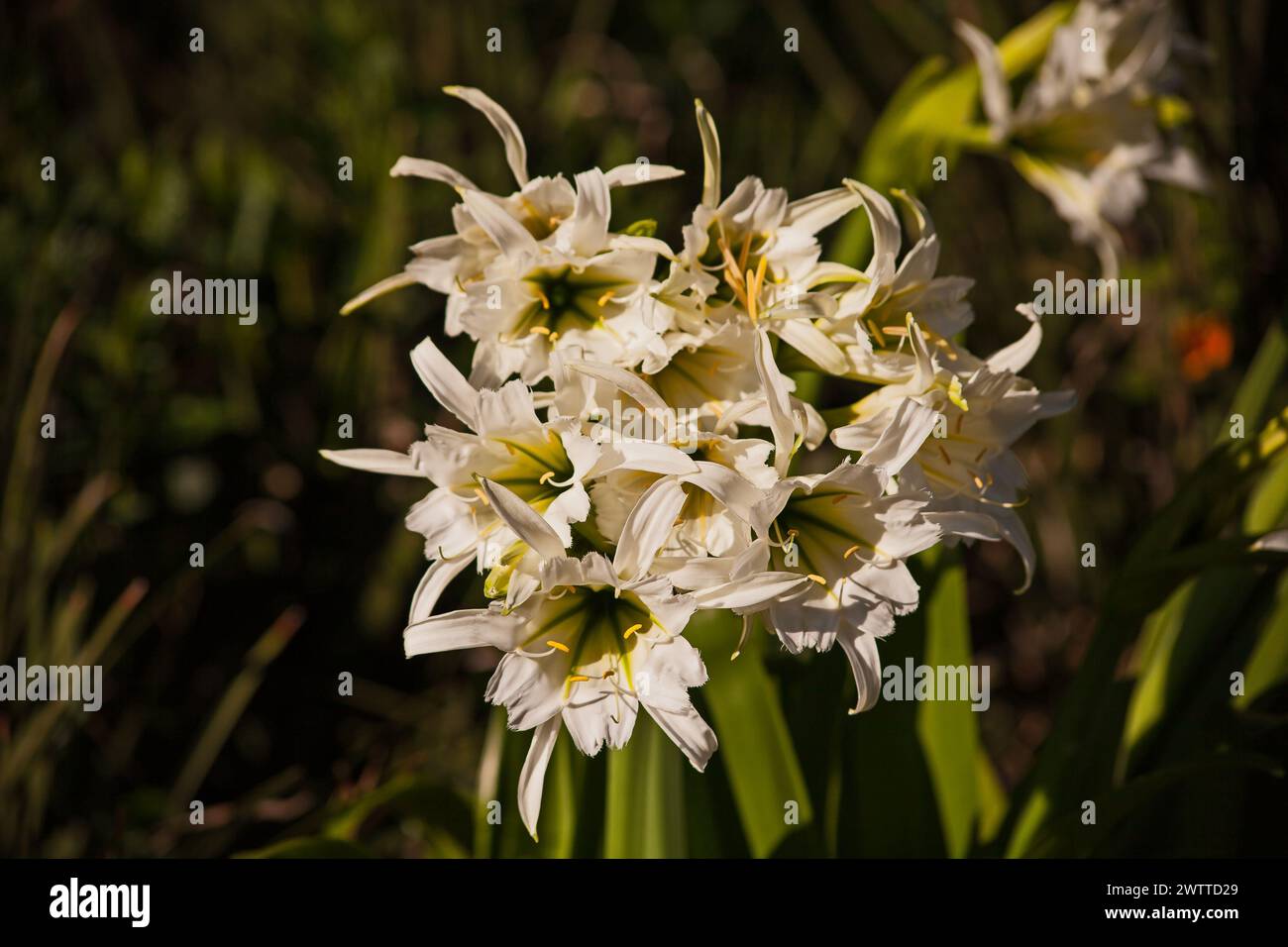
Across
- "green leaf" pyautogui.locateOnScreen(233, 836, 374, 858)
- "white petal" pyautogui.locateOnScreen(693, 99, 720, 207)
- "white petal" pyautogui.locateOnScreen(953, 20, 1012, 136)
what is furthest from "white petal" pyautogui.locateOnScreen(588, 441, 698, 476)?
"white petal" pyautogui.locateOnScreen(953, 20, 1012, 136)

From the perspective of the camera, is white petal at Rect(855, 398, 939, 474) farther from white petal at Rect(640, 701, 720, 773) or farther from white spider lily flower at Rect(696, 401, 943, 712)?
white petal at Rect(640, 701, 720, 773)

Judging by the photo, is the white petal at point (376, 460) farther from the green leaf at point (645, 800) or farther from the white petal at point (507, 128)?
the green leaf at point (645, 800)

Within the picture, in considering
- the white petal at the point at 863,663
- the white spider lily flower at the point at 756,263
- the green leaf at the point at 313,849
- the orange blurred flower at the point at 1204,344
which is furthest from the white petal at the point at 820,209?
the orange blurred flower at the point at 1204,344

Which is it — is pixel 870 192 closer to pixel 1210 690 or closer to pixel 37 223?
pixel 1210 690

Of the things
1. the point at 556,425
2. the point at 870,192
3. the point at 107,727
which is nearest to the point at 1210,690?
the point at 870,192

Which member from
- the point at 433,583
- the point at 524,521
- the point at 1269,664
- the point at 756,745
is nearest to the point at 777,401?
the point at 524,521
